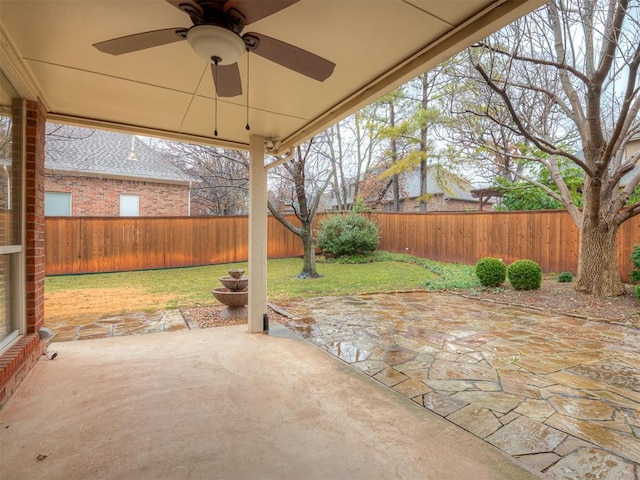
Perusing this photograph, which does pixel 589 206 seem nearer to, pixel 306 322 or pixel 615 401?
pixel 615 401

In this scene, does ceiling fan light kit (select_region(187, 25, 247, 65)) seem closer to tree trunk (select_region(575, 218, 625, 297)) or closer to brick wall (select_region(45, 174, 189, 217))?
tree trunk (select_region(575, 218, 625, 297))

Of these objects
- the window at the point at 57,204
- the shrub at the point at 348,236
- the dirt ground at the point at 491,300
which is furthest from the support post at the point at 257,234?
the window at the point at 57,204

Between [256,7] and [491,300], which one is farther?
[491,300]

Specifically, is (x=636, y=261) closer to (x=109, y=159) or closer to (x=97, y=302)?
(x=97, y=302)

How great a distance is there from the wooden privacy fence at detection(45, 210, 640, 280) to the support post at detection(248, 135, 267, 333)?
24.5 ft

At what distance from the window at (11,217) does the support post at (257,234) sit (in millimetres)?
2102

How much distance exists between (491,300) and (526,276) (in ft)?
3.56

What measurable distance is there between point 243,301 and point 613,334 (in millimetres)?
4883

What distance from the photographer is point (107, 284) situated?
25.6 feet

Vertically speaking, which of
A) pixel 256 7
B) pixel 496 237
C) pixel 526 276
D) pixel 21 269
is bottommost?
pixel 526 276

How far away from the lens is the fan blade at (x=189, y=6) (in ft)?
5.41

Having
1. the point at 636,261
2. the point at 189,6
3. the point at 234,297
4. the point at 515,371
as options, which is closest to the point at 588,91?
the point at 636,261

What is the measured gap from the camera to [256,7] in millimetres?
1604

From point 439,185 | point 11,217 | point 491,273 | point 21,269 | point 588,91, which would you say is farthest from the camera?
point 439,185
